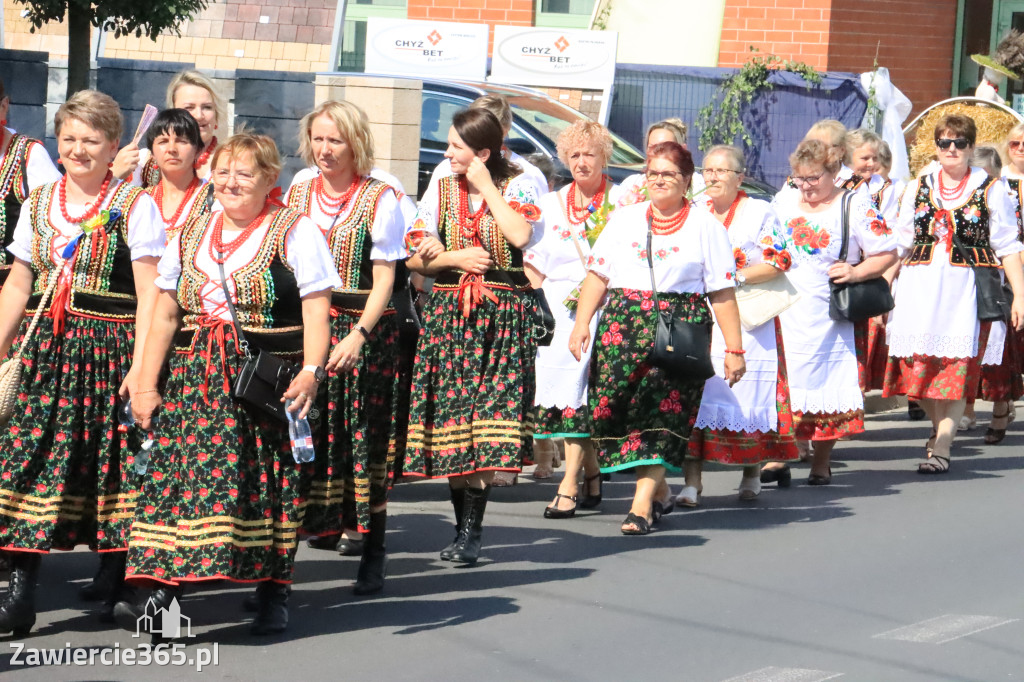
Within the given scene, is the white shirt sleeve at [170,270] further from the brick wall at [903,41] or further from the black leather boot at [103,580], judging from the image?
the brick wall at [903,41]

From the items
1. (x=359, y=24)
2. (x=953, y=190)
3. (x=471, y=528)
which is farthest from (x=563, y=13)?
(x=471, y=528)

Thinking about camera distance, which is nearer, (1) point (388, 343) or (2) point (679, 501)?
(1) point (388, 343)

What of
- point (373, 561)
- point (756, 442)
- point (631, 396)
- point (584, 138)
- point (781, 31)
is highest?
point (781, 31)

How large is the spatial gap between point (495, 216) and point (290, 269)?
5.08 ft

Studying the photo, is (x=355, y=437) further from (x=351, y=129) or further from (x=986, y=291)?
(x=986, y=291)

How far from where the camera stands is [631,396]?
757 cm

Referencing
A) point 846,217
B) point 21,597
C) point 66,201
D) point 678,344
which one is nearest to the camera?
point 21,597

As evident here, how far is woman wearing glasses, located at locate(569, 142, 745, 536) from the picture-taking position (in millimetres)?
7395

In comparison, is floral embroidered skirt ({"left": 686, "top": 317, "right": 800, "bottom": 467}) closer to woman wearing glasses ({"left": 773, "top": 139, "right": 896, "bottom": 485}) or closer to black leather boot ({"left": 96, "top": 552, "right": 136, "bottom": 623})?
woman wearing glasses ({"left": 773, "top": 139, "right": 896, "bottom": 485})

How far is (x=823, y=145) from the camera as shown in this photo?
890cm

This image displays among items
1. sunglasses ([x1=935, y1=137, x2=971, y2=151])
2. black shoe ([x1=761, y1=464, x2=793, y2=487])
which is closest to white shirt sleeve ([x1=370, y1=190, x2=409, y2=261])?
black shoe ([x1=761, y1=464, x2=793, y2=487])

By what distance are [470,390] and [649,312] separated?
3.28 feet

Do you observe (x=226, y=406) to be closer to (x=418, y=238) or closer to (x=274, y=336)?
(x=274, y=336)

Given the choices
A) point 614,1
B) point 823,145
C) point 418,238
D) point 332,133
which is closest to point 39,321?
point 332,133
